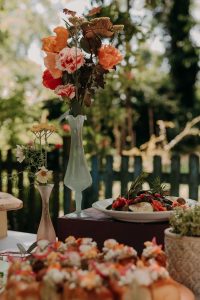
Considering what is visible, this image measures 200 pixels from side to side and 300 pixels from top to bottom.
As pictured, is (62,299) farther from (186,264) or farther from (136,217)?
(136,217)

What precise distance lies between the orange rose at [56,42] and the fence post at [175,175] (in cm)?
265

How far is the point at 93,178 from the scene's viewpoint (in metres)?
4.73

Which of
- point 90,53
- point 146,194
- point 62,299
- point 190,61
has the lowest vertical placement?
point 62,299

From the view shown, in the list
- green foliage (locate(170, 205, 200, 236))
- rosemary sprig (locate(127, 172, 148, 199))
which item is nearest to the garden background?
rosemary sprig (locate(127, 172, 148, 199))

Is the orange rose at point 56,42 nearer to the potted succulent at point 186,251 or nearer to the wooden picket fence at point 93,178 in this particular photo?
the potted succulent at point 186,251

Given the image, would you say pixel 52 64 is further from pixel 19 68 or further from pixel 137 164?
pixel 19 68

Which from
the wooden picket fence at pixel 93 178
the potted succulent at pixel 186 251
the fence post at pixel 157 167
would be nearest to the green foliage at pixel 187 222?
the potted succulent at pixel 186 251

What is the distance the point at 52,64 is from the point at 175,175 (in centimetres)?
275

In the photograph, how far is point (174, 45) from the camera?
11977mm

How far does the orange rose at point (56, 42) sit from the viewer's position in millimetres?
1860

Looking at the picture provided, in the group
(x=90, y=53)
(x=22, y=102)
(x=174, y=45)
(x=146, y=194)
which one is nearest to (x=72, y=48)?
(x=90, y=53)

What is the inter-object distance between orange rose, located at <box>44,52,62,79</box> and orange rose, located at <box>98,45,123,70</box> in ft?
0.49

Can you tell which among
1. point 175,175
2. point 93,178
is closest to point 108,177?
point 93,178

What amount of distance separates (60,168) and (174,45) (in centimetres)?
763
